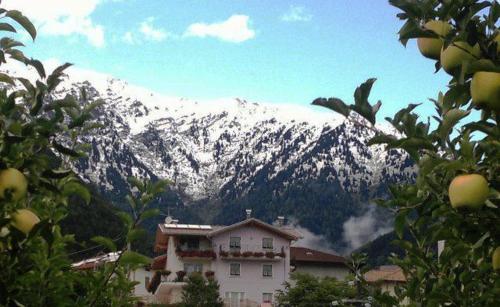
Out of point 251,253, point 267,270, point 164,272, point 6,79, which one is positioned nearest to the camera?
point 6,79

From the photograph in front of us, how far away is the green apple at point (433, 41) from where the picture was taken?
9.74 feet

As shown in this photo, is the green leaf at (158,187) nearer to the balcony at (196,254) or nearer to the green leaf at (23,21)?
the green leaf at (23,21)

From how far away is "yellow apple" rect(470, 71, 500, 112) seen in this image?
8.59 ft

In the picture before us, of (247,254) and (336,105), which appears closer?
(336,105)

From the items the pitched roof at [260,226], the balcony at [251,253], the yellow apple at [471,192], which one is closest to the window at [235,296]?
the balcony at [251,253]

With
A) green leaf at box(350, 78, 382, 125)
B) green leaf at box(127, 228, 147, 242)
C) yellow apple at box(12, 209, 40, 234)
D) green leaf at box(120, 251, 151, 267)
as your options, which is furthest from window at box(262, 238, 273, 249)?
yellow apple at box(12, 209, 40, 234)

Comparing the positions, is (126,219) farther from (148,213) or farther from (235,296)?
(235,296)

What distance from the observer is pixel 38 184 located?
3209 millimetres

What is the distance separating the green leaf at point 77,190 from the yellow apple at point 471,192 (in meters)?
2.25

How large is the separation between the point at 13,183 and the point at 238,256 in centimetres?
6232

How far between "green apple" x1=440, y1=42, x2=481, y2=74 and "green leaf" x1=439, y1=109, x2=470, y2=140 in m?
0.26

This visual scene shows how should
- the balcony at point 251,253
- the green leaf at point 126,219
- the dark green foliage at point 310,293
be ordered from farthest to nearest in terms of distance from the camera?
1. the balcony at point 251,253
2. the dark green foliage at point 310,293
3. the green leaf at point 126,219

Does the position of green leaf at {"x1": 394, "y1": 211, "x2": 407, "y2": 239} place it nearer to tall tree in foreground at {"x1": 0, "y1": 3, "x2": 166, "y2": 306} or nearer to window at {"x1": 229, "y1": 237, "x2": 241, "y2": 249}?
tall tree in foreground at {"x1": 0, "y1": 3, "x2": 166, "y2": 306}

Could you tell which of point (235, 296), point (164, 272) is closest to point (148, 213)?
point (164, 272)
